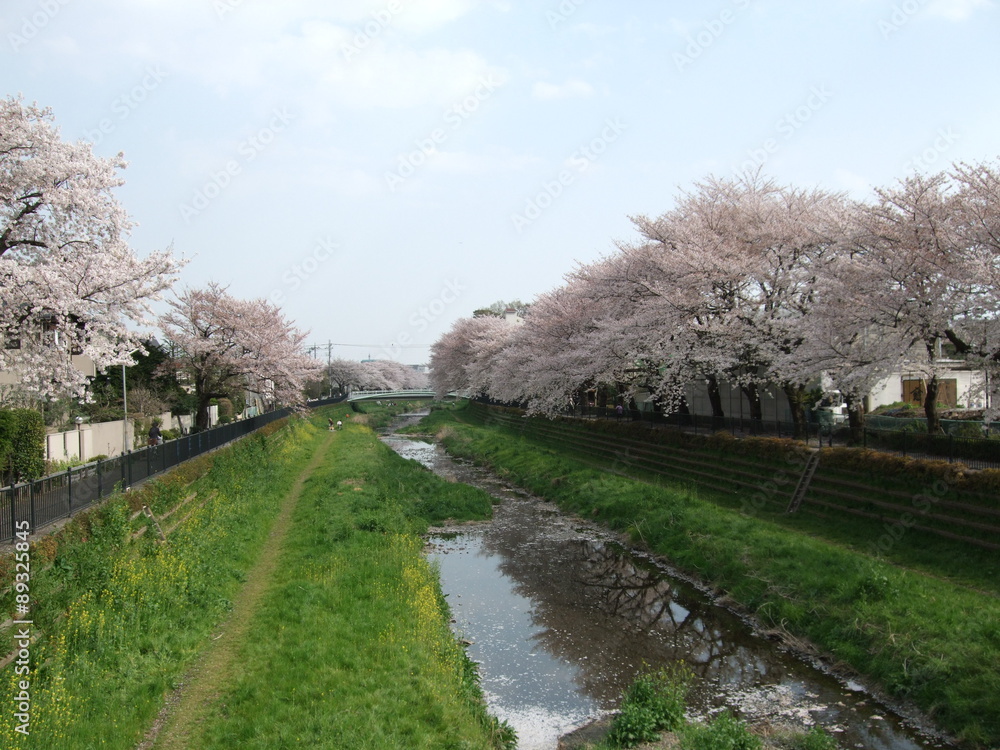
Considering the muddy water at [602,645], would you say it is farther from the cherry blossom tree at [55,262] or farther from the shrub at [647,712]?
the cherry blossom tree at [55,262]

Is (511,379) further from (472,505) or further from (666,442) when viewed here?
(472,505)

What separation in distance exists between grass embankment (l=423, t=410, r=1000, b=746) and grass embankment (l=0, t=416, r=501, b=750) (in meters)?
6.14

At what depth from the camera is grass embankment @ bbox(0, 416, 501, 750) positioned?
306 inches

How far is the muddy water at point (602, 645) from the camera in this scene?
31.7 feet

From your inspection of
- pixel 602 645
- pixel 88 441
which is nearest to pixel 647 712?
pixel 602 645

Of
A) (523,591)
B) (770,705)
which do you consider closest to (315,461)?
(523,591)

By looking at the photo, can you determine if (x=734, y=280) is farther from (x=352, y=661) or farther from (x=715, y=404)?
(x=352, y=661)

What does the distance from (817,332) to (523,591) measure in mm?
10375

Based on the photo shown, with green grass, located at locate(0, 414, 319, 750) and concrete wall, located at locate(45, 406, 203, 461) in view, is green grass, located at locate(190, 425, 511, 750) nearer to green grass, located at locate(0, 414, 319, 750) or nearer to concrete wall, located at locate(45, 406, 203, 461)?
green grass, located at locate(0, 414, 319, 750)

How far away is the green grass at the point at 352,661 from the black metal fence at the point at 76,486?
12.1ft

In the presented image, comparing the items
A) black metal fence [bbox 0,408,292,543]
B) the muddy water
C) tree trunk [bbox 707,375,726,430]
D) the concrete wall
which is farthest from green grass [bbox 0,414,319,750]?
tree trunk [bbox 707,375,726,430]

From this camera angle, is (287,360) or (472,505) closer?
(472,505)

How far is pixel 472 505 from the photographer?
77.4 feet

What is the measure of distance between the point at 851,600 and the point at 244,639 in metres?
10.3
